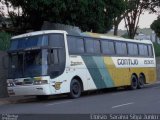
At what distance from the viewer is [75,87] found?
72.5 feet

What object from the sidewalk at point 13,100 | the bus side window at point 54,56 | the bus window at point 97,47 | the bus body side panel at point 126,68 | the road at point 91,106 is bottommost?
the road at point 91,106

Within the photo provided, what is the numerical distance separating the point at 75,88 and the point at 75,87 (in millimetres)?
48

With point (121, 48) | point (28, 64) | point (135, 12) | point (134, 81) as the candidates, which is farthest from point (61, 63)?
point (135, 12)

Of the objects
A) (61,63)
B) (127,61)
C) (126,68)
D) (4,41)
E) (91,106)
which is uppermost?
(4,41)

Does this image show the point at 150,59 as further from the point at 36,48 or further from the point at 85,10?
the point at 36,48

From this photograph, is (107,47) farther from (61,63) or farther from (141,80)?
(61,63)

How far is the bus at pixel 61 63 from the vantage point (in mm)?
20391

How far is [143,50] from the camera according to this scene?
99.8ft

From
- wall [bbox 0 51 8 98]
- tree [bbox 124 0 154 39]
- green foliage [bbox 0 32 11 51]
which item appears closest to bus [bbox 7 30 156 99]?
wall [bbox 0 51 8 98]

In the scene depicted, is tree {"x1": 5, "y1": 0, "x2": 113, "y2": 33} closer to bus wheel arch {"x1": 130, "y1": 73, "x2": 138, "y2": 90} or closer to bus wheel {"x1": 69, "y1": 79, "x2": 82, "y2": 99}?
bus wheel arch {"x1": 130, "y1": 73, "x2": 138, "y2": 90}

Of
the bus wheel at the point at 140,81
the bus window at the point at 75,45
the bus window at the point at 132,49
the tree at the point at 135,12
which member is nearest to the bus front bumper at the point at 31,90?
the bus window at the point at 75,45

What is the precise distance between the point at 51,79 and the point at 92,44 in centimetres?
452

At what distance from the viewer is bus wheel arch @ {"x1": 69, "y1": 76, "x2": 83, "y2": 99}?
858 inches

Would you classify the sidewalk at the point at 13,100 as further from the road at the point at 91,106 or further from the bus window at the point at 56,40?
the bus window at the point at 56,40
